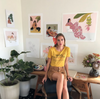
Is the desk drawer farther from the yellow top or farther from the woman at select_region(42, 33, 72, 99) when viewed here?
the yellow top

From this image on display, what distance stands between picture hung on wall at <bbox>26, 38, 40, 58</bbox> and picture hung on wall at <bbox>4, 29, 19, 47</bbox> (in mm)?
270

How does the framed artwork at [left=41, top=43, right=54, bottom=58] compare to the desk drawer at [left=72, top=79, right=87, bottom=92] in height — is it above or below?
above

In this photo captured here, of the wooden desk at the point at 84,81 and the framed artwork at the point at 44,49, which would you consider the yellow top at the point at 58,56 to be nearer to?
the wooden desk at the point at 84,81

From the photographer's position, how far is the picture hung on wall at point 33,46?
232 cm

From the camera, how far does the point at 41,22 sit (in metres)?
2.21

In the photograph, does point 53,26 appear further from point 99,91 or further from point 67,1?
point 99,91

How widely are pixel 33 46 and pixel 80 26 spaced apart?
1.12 meters

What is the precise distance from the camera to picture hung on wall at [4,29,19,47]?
196 cm

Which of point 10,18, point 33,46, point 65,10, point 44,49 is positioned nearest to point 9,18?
point 10,18

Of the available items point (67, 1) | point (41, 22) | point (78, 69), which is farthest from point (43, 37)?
point (78, 69)

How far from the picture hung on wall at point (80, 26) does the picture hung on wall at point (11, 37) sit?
3.39ft

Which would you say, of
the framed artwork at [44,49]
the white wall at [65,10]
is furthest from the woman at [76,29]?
the framed artwork at [44,49]

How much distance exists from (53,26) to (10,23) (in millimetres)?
871

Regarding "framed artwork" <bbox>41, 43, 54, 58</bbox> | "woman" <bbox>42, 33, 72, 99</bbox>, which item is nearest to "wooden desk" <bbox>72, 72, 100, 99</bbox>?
"woman" <bbox>42, 33, 72, 99</bbox>
